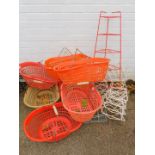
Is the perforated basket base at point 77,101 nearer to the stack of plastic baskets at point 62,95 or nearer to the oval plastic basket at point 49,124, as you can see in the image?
the stack of plastic baskets at point 62,95

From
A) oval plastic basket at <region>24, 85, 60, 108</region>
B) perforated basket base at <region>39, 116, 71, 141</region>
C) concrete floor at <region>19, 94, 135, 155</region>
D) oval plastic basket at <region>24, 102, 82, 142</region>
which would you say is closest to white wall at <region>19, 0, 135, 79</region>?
oval plastic basket at <region>24, 85, 60, 108</region>

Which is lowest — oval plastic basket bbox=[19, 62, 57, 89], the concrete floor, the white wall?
the concrete floor

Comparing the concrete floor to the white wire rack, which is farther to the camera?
the white wire rack

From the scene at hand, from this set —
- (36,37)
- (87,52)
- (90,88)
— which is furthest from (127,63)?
(36,37)

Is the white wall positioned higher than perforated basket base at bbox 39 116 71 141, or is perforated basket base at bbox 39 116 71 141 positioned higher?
the white wall

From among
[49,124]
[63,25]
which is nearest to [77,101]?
[49,124]

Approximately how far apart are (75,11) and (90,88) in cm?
129

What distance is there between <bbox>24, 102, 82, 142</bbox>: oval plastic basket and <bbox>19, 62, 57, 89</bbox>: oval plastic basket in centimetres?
48

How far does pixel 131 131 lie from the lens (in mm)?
2695

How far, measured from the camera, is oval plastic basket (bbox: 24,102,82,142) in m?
2.51

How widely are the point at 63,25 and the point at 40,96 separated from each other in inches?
50.8

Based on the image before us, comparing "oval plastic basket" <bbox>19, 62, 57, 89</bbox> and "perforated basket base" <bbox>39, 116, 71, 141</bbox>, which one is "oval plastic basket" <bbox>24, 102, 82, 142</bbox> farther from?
"oval plastic basket" <bbox>19, 62, 57, 89</bbox>

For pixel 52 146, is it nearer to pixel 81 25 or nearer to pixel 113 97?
pixel 113 97

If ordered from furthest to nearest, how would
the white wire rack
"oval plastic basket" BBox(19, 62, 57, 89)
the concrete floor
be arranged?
"oval plastic basket" BBox(19, 62, 57, 89)
the white wire rack
the concrete floor
